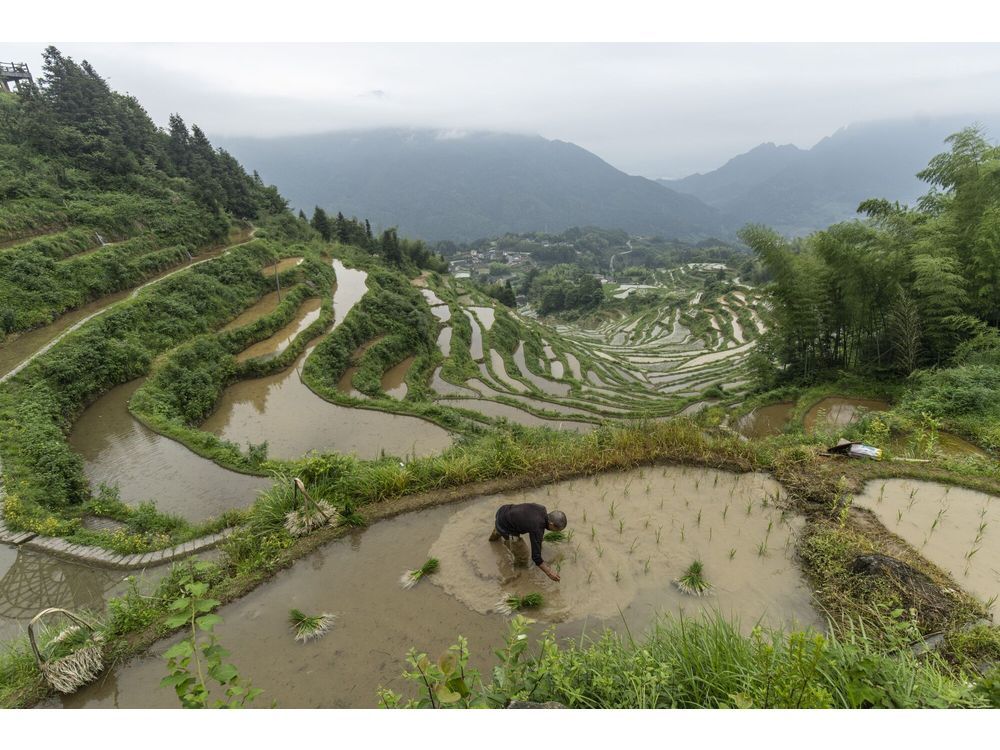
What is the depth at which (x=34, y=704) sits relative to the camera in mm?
4211

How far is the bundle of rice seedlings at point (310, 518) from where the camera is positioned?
6.34 m

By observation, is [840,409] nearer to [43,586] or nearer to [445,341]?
[43,586]

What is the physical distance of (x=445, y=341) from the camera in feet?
103

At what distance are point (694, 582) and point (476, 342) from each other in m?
28.1

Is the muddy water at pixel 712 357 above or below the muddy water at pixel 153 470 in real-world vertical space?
below

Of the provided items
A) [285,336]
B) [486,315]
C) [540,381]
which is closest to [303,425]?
[285,336]

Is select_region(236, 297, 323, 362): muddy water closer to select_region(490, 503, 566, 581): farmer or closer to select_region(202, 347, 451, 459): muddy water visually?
select_region(202, 347, 451, 459): muddy water

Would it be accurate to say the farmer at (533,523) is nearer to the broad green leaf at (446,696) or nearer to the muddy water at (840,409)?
the broad green leaf at (446,696)

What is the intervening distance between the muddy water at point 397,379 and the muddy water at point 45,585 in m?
13.5

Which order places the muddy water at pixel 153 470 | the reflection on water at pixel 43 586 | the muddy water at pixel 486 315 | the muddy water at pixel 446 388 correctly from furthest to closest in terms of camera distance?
1. the muddy water at pixel 486 315
2. the muddy water at pixel 446 388
3. the muddy water at pixel 153 470
4. the reflection on water at pixel 43 586

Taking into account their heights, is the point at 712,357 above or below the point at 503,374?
below

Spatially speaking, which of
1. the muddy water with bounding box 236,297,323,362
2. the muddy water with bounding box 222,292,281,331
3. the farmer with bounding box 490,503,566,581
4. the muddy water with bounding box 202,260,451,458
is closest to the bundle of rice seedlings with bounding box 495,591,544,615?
the farmer with bounding box 490,503,566,581

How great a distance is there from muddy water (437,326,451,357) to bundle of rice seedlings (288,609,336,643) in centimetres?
2442

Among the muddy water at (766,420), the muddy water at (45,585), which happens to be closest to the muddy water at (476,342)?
the muddy water at (766,420)
